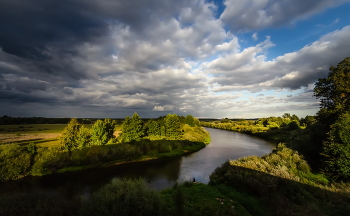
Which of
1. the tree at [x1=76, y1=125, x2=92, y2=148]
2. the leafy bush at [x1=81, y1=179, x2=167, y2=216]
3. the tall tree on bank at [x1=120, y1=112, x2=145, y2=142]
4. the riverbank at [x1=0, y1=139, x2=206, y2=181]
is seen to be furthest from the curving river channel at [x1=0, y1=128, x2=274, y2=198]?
the leafy bush at [x1=81, y1=179, x2=167, y2=216]

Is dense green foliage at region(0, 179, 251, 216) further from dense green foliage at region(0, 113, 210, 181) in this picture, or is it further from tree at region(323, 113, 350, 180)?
dense green foliage at region(0, 113, 210, 181)

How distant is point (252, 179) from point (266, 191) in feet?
5.67

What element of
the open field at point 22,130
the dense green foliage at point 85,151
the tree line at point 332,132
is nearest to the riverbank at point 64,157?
the dense green foliage at point 85,151

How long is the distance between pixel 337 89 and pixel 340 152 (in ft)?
28.5

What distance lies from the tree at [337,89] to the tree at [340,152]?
3.97m

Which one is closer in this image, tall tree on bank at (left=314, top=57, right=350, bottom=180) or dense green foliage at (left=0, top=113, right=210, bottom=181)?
tall tree on bank at (left=314, top=57, right=350, bottom=180)

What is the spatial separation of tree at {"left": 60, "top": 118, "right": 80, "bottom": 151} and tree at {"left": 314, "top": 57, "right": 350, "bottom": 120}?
41198 millimetres

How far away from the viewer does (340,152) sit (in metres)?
16.1

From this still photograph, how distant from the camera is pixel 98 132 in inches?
1377

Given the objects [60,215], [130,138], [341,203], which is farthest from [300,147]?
[130,138]

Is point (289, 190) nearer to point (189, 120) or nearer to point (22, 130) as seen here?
point (22, 130)

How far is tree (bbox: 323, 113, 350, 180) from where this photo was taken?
15.4 metres

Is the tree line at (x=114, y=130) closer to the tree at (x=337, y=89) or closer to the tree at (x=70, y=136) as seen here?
the tree at (x=70, y=136)

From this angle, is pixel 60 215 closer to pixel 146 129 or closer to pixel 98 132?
pixel 98 132
